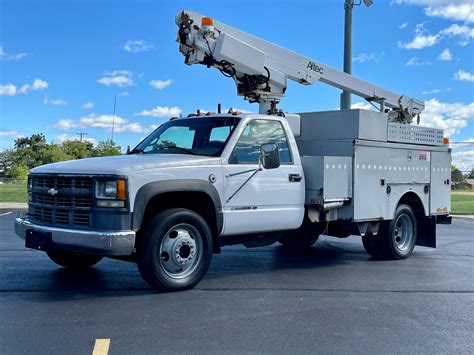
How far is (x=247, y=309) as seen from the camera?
5.77 m

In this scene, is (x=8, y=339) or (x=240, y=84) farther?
(x=240, y=84)

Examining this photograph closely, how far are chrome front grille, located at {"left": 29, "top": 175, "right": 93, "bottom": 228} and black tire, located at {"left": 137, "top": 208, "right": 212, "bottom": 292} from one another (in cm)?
73

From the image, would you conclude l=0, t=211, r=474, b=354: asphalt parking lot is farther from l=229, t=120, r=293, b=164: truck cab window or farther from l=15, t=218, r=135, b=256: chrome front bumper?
l=229, t=120, r=293, b=164: truck cab window

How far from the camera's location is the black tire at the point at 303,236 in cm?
867

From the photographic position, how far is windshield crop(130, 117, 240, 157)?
7137mm

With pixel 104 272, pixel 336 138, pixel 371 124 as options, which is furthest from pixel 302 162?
pixel 104 272

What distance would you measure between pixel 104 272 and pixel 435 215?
20.3ft

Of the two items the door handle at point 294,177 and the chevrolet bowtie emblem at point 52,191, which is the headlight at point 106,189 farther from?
the door handle at point 294,177

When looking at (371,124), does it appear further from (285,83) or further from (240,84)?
(240,84)

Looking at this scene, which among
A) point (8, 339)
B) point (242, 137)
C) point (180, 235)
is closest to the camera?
point (8, 339)

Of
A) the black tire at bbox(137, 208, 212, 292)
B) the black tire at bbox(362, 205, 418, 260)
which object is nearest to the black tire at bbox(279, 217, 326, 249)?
the black tire at bbox(362, 205, 418, 260)

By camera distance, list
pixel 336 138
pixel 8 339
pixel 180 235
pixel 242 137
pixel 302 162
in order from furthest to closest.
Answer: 1. pixel 336 138
2. pixel 302 162
3. pixel 242 137
4. pixel 180 235
5. pixel 8 339

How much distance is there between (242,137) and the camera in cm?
718

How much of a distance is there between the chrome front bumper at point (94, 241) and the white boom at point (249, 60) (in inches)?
131
